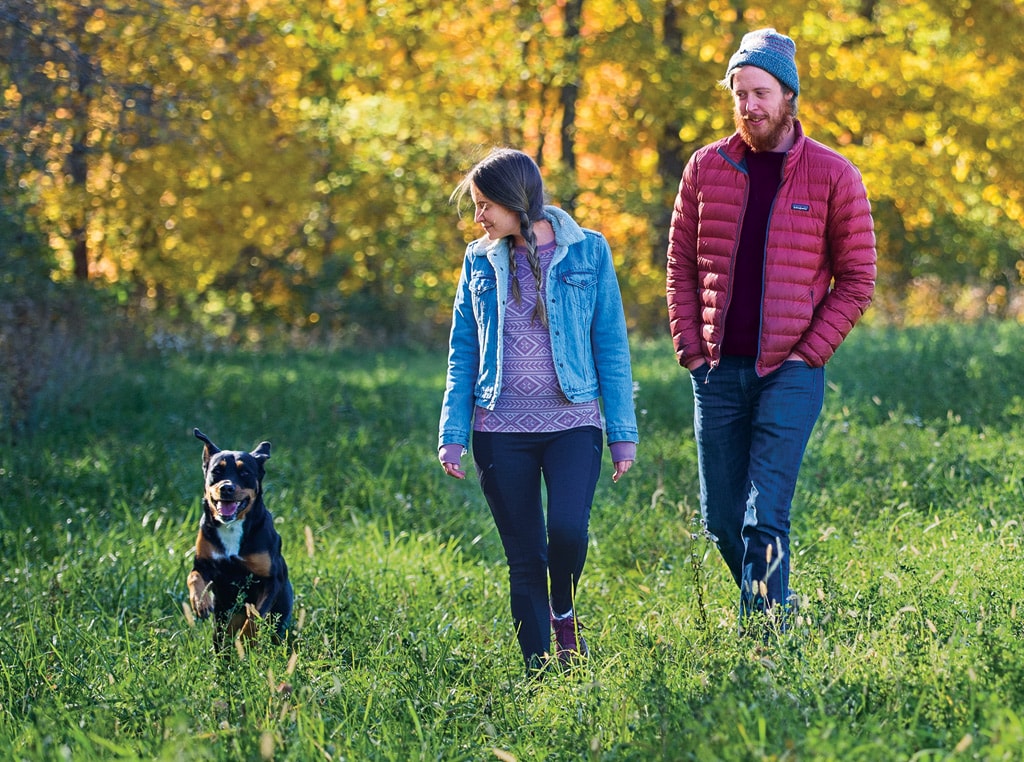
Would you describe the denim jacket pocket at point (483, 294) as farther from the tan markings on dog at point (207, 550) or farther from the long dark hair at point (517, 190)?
the tan markings on dog at point (207, 550)

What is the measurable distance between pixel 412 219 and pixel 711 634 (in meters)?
13.9

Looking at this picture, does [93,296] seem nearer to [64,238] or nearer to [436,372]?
[64,238]

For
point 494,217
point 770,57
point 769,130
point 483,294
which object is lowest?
point 483,294

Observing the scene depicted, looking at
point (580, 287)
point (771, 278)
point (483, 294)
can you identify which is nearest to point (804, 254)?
point (771, 278)

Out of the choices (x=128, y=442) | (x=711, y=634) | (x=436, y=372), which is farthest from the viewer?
(x=436, y=372)

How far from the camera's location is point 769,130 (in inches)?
175

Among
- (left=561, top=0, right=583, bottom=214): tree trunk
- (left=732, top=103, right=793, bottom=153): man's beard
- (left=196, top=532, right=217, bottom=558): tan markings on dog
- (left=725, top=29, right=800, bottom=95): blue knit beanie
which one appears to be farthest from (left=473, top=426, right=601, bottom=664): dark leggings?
(left=561, top=0, right=583, bottom=214): tree trunk

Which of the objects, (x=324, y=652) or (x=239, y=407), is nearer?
(x=324, y=652)

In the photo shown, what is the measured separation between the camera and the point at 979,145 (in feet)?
52.2

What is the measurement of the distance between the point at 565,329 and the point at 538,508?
26.1 inches

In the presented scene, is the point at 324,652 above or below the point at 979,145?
below

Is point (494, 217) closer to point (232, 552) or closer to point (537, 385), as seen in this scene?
point (537, 385)

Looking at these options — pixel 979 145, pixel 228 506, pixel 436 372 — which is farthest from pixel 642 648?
pixel 979 145

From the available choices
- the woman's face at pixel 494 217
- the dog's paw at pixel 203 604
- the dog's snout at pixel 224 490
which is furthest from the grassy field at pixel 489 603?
the woman's face at pixel 494 217
